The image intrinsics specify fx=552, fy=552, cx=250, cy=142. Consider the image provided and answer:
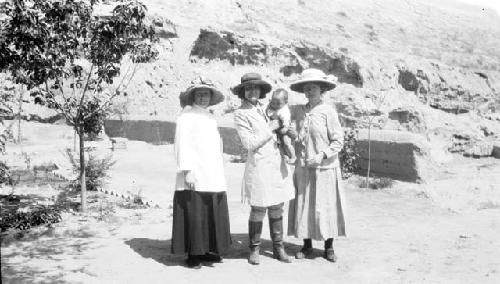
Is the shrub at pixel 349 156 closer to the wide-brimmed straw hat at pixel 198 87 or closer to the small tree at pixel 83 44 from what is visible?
the small tree at pixel 83 44

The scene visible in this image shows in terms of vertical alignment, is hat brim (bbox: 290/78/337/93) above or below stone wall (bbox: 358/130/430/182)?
above

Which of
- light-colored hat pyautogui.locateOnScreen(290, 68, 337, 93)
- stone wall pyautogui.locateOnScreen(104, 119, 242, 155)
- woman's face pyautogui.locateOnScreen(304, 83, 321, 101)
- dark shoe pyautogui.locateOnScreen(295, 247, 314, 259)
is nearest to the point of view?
light-colored hat pyautogui.locateOnScreen(290, 68, 337, 93)

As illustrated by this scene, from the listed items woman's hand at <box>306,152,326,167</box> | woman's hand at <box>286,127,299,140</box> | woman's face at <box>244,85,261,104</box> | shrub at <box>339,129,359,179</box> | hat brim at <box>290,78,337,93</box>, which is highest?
hat brim at <box>290,78,337,93</box>

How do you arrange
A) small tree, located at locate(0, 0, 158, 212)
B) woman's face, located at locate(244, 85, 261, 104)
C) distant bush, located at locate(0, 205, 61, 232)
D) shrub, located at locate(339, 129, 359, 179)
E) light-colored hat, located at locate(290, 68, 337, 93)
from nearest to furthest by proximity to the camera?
woman's face, located at locate(244, 85, 261, 104), light-colored hat, located at locate(290, 68, 337, 93), small tree, located at locate(0, 0, 158, 212), distant bush, located at locate(0, 205, 61, 232), shrub, located at locate(339, 129, 359, 179)

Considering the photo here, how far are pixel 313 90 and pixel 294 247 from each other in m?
1.64

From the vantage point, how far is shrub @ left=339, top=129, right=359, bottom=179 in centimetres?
991

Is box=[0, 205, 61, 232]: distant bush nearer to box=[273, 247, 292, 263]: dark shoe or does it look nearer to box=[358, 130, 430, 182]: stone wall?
box=[273, 247, 292, 263]: dark shoe

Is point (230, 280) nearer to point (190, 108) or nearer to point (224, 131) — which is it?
point (190, 108)

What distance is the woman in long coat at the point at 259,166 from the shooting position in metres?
4.85

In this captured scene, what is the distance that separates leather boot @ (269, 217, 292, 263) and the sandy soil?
0.28ft

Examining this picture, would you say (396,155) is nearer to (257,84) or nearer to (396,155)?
(396,155)

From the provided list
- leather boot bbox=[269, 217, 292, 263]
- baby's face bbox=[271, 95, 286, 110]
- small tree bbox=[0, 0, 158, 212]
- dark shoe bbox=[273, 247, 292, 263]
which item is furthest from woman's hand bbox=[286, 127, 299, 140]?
small tree bbox=[0, 0, 158, 212]

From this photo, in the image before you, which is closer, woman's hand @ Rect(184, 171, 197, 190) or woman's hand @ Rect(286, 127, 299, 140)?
woman's hand @ Rect(184, 171, 197, 190)

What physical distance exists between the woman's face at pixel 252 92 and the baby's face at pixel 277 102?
16 cm
